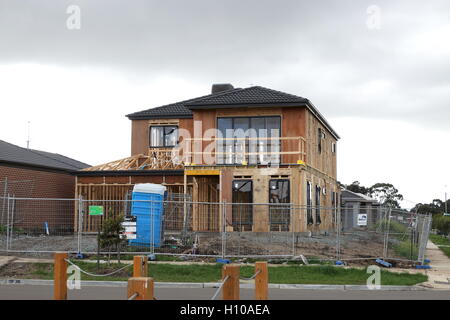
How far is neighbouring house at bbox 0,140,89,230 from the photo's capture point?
29.9m

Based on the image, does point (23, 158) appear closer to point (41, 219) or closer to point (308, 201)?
point (41, 219)

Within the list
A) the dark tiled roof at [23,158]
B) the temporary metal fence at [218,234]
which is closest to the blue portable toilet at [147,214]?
the temporary metal fence at [218,234]

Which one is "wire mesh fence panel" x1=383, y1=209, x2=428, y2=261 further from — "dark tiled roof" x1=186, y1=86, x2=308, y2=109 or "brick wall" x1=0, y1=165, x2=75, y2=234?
"brick wall" x1=0, y1=165, x2=75, y2=234

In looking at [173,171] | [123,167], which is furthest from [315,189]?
[123,167]

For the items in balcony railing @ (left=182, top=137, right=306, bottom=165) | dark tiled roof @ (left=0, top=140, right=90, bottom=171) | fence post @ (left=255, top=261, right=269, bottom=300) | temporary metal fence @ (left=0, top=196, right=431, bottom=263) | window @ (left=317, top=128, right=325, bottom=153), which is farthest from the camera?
window @ (left=317, top=128, right=325, bottom=153)

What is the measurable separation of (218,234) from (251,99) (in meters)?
8.35

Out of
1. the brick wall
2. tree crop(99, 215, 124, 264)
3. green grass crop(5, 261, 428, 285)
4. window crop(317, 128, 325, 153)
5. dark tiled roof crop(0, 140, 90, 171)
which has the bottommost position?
green grass crop(5, 261, 428, 285)

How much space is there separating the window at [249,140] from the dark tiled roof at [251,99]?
39.3 inches

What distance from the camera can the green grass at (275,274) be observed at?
17.3 metres

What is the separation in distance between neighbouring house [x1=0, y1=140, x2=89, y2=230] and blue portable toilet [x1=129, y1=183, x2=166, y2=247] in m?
6.85


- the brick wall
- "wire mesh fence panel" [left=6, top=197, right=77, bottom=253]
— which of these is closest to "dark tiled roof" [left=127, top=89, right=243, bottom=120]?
the brick wall

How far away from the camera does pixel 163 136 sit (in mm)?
37312

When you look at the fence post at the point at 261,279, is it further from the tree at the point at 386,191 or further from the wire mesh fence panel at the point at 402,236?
the tree at the point at 386,191
